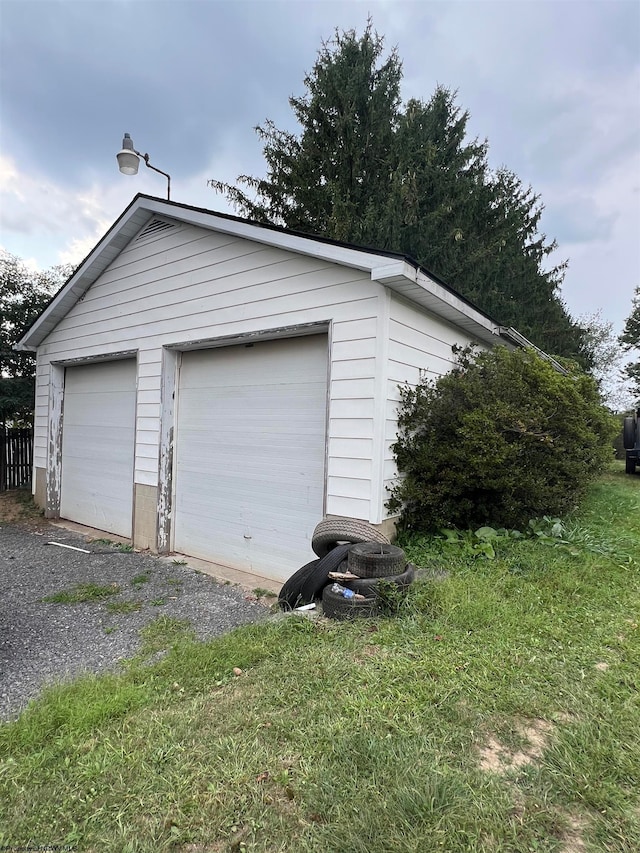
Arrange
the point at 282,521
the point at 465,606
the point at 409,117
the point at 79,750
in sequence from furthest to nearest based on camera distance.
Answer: the point at 409,117 → the point at 282,521 → the point at 465,606 → the point at 79,750

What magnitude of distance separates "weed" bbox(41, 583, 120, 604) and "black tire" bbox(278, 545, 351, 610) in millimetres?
1945

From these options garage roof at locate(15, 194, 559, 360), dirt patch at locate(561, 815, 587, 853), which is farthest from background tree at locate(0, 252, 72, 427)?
dirt patch at locate(561, 815, 587, 853)

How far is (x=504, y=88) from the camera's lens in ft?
30.2

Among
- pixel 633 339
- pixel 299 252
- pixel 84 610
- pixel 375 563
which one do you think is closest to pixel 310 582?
pixel 375 563

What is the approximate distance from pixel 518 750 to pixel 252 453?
397 centimetres

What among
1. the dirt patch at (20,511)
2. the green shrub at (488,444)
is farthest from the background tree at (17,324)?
the green shrub at (488,444)

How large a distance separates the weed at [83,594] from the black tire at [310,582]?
1945 mm

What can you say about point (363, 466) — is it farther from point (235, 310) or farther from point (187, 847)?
point (187, 847)

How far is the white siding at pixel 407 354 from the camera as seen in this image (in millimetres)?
4145

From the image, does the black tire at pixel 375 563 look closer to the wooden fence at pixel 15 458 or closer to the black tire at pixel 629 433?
the wooden fence at pixel 15 458

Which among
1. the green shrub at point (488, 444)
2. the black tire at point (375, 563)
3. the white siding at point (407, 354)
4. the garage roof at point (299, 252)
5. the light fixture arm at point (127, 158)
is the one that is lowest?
the black tire at point (375, 563)

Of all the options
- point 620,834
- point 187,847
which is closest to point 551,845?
point 620,834

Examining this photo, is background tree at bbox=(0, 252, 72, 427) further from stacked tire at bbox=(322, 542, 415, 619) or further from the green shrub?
stacked tire at bbox=(322, 542, 415, 619)

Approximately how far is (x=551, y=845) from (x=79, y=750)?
1.86m
